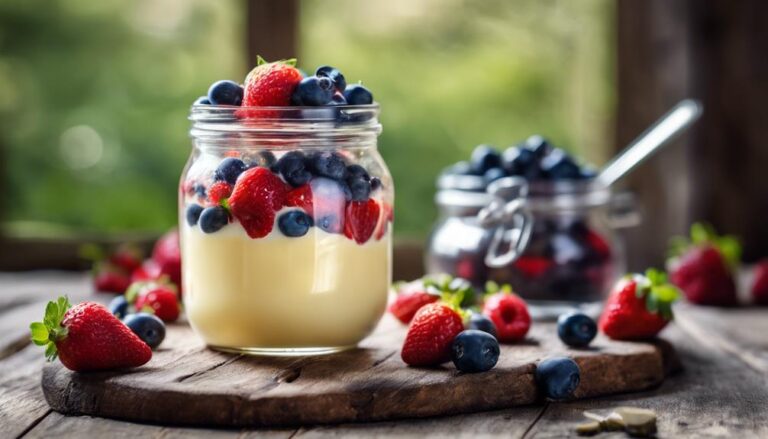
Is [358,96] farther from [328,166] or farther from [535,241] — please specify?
[535,241]

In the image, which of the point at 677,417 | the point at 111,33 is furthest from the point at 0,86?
the point at 677,417

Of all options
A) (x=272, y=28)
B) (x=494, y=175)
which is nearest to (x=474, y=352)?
(x=494, y=175)

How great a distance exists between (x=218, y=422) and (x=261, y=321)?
255 millimetres

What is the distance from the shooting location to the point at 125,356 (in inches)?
59.9

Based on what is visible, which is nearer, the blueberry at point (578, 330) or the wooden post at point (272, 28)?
the blueberry at point (578, 330)

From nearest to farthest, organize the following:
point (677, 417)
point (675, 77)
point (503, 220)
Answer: point (677, 417)
point (503, 220)
point (675, 77)

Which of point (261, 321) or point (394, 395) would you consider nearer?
point (394, 395)

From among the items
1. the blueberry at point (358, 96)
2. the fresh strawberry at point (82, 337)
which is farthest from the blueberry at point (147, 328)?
the blueberry at point (358, 96)

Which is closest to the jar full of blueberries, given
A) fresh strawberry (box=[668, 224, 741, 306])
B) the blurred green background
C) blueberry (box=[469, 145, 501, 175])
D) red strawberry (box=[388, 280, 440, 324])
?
blueberry (box=[469, 145, 501, 175])

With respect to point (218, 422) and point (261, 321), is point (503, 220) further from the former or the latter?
point (218, 422)

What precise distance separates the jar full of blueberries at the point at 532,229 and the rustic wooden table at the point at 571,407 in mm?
219

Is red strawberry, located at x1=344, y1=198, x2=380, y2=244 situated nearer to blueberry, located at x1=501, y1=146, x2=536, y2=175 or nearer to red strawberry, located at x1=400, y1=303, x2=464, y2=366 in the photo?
red strawberry, located at x1=400, y1=303, x2=464, y2=366

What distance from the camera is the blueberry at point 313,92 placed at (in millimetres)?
1568

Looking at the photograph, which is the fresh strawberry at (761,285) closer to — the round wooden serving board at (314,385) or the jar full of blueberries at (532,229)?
the jar full of blueberries at (532,229)
